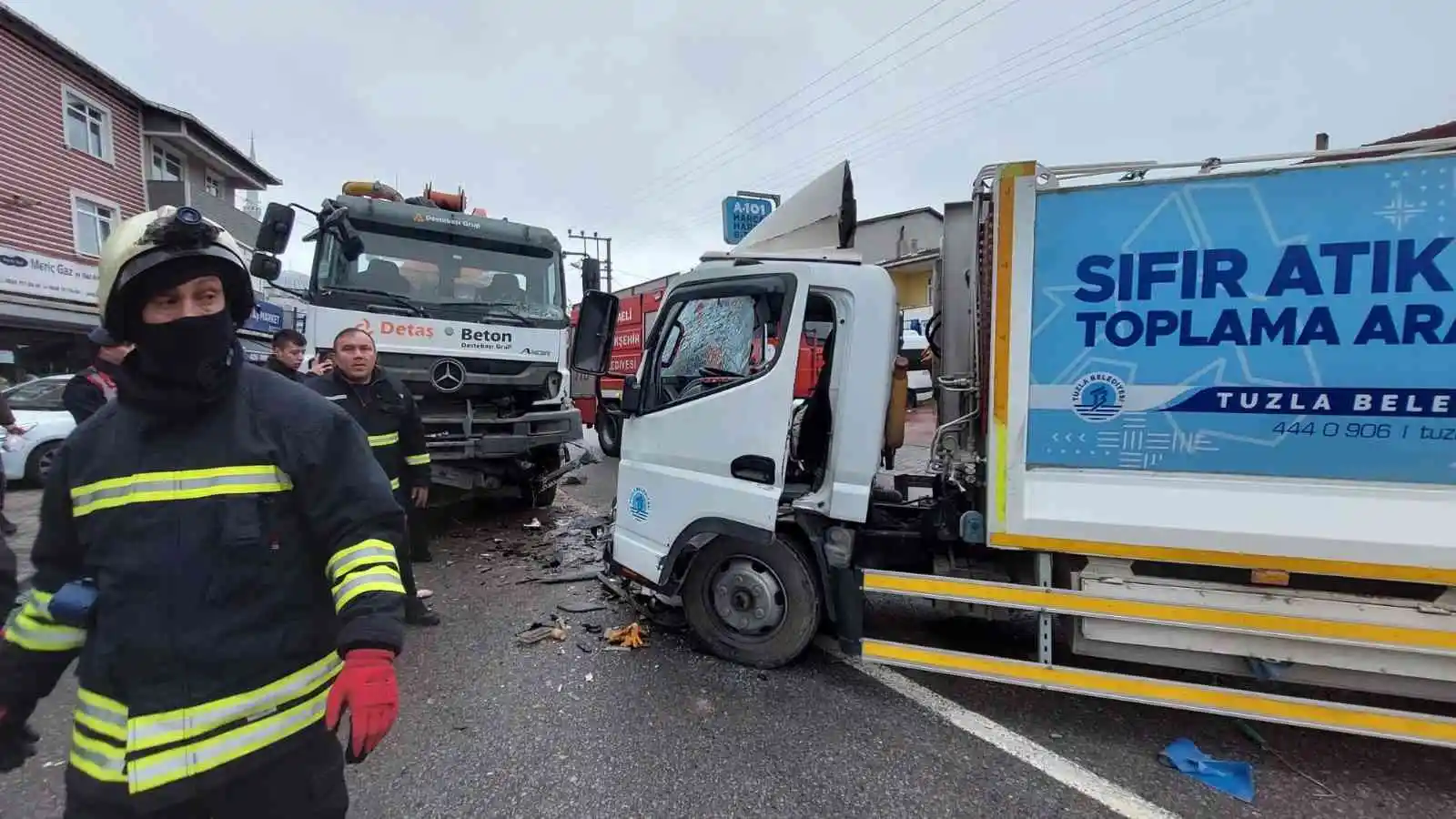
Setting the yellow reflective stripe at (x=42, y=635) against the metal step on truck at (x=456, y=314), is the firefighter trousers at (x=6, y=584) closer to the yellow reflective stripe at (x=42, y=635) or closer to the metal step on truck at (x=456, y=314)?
the yellow reflective stripe at (x=42, y=635)

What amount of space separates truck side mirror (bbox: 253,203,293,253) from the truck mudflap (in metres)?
4.97

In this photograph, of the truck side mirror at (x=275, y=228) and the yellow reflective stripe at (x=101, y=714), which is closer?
the yellow reflective stripe at (x=101, y=714)

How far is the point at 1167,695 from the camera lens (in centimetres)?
250

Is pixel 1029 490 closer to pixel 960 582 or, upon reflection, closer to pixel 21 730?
pixel 960 582

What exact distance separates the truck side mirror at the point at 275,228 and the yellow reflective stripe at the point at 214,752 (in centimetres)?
471

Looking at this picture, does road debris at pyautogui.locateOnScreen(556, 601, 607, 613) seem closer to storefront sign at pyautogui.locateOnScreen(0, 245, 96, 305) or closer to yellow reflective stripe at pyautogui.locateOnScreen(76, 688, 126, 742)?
yellow reflective stripe at pyautogui.locateOnScreen(76, 688, 126, 742)

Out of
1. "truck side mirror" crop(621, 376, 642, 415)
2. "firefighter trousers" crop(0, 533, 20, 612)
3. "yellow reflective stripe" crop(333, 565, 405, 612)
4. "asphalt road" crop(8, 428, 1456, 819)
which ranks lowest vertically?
"asphalt road" crop(8, 428, 1456, 819)

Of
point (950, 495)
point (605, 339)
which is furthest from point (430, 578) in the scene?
point (950, 495)

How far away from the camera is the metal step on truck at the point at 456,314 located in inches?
210

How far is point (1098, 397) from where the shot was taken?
2586mm

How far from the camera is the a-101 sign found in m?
7.27

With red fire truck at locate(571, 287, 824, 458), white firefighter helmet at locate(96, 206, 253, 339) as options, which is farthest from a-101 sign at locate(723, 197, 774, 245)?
white firefighter helmet at locate(96, 206, 253, 339)

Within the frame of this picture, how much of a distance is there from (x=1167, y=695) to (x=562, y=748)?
2.47m

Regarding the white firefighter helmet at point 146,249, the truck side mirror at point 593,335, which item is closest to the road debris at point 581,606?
the truck side mirror at point 593,335
